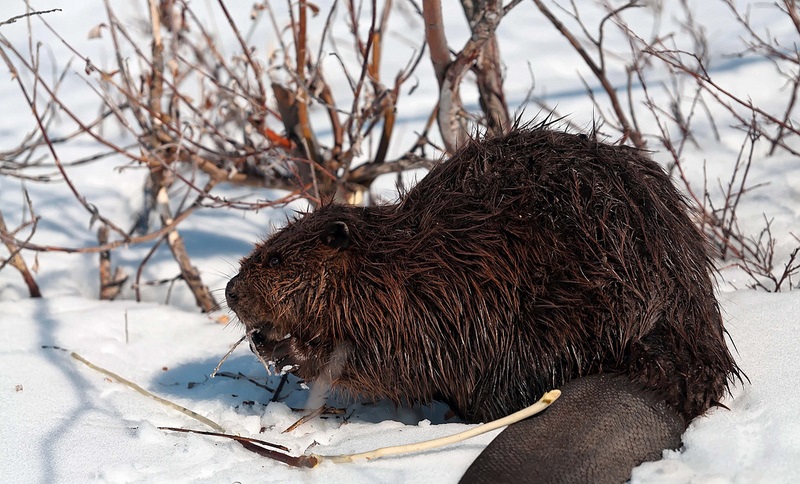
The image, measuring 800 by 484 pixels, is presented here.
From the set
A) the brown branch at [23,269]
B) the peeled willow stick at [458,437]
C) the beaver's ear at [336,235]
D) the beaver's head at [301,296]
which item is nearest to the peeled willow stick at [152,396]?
the beaver's head at [301,296]

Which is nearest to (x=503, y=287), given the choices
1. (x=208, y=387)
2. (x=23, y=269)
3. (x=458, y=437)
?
(x=458, y=437)

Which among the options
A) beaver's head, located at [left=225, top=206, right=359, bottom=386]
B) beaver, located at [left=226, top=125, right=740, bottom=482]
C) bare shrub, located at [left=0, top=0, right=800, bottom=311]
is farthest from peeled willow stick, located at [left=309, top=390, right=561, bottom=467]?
bare shrub, located at [left=0, top=0, right=800, bottom=311]

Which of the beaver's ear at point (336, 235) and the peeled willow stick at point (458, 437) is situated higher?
the beaver's ear at point (336, 235)

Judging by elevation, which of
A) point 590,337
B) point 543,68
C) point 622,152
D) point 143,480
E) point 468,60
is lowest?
point 143,480

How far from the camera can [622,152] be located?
220 cm

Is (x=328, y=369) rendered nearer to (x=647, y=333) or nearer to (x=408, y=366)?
(x=408, y=366)

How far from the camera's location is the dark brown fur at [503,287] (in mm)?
1991

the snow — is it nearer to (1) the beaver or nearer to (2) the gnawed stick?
(2) the gnawed stick

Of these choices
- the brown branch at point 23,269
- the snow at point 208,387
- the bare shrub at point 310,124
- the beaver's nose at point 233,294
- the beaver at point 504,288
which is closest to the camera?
the snow at point 208,387

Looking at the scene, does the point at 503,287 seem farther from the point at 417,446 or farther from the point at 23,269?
the point at 23,269

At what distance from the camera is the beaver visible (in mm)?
1987

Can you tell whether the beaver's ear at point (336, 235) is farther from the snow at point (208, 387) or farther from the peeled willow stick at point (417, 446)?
the peeled willow stick at point (417, 446)

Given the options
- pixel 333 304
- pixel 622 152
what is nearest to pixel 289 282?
pixel 333 304

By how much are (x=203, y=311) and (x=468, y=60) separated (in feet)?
5.05
